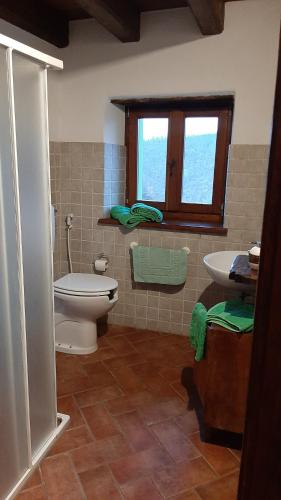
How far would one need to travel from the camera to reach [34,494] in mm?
1510

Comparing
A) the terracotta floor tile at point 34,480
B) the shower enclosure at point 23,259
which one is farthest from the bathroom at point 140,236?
the shower enclosure at point 23,259

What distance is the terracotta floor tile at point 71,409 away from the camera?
76.4 inches

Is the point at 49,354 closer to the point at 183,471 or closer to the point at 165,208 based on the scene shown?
the point at 183,471

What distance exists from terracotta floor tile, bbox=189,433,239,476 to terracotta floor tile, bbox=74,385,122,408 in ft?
1.77

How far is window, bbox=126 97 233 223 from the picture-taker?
111 inches

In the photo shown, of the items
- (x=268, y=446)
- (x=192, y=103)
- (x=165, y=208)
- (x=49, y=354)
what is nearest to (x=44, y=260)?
(x=49, y=354)

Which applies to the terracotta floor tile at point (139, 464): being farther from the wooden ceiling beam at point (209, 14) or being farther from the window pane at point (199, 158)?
the wooden ceiling beam at point (209, 14)

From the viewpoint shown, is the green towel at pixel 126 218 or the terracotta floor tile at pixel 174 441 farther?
the green towel at pixel 126 218

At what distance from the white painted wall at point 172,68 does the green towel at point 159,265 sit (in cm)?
92

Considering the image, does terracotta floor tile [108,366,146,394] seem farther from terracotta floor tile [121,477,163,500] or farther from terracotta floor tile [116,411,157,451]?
terracotta floor tile [121,477,163,500]

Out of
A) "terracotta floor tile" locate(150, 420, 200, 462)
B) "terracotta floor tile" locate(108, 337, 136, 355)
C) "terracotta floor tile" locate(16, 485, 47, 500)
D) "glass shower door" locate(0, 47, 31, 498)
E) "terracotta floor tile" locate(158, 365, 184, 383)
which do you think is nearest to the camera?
"glass shower door" locate(0, 47, 31, 498)

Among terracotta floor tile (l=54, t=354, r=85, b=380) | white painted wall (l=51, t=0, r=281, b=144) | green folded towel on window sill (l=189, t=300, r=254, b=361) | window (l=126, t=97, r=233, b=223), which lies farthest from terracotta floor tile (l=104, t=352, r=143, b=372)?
white painted wall (l=51, t=0, r=281, b=144)

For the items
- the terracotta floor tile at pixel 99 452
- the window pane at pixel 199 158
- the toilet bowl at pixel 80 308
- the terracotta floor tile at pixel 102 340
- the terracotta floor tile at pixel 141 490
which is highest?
the window pane at pixel 199 158

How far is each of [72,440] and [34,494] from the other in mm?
327
